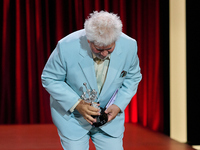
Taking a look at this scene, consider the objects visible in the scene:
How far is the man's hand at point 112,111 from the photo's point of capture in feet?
5.21

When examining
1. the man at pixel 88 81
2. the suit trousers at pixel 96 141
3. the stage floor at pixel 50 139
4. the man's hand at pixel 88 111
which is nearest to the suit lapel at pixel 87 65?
the man at pixel 88 81

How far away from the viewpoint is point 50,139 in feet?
10.5

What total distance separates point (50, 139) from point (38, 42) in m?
1.55

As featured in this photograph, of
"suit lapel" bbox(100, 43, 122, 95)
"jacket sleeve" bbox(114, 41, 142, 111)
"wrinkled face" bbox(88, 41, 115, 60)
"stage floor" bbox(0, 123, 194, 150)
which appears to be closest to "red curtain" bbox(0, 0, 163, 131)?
"stage floor" bbox(0, 123, 194, 150)

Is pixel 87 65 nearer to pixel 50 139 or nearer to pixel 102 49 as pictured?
pixel 102 49

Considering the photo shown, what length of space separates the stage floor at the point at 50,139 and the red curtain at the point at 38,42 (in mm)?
383

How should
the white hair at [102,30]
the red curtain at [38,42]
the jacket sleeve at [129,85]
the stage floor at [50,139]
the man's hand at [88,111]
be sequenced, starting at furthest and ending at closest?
the red curtain at [38,42]
the stage floor at [50,139]
the jacket sleeve at [129,85]
the man's hand at [88,111]
the white hair at [102,30]

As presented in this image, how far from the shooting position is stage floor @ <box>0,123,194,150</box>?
2.90 m

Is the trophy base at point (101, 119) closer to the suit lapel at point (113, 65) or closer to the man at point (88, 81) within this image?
the man at point (88, 81)

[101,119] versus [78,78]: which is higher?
[78,78]

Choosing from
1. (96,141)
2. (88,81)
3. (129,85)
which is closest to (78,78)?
(88,81)

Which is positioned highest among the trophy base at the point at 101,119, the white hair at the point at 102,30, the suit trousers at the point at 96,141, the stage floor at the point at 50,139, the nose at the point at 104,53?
the white hair at the point at 102,30

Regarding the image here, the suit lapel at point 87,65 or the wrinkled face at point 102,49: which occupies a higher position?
the wrinkled face at point 102,49
